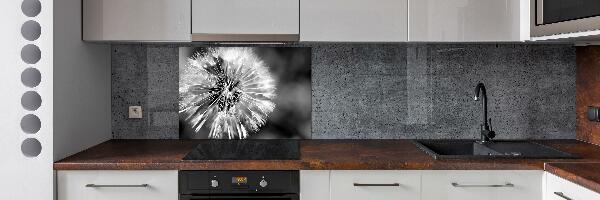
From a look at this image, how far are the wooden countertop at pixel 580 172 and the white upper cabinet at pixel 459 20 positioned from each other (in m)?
0.66

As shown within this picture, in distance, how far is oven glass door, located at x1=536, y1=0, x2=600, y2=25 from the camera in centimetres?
211

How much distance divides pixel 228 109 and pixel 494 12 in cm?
140

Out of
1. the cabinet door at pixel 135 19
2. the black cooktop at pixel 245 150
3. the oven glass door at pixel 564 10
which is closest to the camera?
the oven glass door at pixel 564 10

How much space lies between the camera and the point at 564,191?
2.14 meters

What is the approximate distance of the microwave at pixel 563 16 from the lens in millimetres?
2109

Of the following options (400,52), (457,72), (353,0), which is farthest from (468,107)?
(353,0)

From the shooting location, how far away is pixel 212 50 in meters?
2.99
